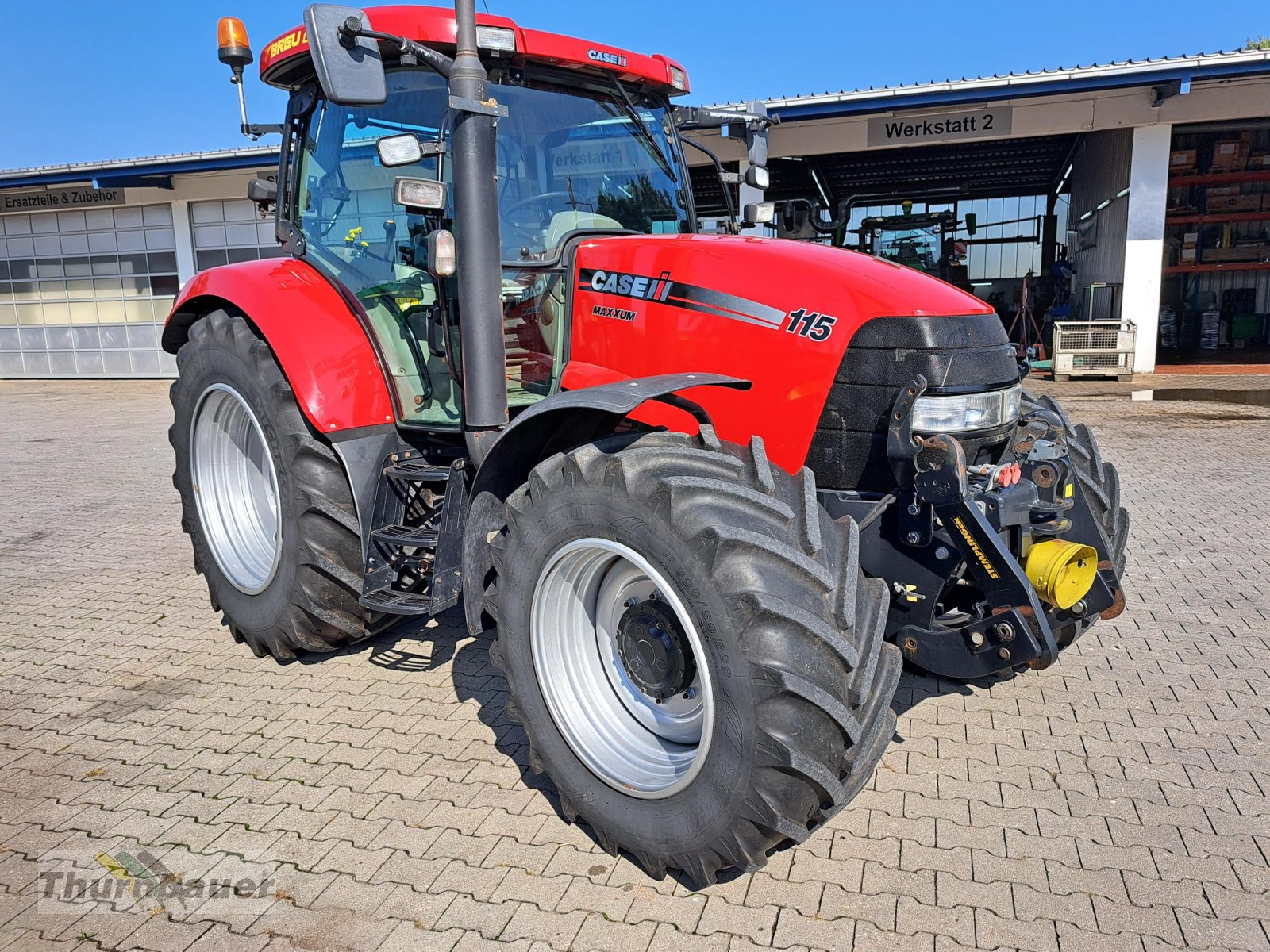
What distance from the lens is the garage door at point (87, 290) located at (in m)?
19.8

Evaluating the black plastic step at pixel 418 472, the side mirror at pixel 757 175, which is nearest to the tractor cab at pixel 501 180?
the black plastic step at pixel 418 472

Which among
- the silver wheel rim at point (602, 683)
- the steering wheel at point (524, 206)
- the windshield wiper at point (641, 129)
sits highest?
the windshield wiper at point (641, 129)

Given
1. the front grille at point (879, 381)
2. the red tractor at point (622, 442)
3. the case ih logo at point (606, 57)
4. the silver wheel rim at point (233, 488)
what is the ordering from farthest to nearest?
the silver wheel rim at point (233, 488) → the case ih logo at point (606, 57) → the front grille at point (879, 381) → the red tractor at point (622, 442)

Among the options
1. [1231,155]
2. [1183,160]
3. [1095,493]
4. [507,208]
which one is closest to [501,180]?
[507,208]

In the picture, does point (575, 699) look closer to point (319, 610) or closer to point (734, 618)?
point (734, 618)

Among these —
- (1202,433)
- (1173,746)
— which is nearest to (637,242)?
(1173,746)

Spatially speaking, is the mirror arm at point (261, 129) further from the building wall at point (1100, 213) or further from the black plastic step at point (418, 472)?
the building wall at point (1100, 213)

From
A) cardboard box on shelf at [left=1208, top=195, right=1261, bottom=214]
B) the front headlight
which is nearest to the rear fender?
the front headlight

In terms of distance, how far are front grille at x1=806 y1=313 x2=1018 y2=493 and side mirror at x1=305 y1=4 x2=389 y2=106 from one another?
1.61m

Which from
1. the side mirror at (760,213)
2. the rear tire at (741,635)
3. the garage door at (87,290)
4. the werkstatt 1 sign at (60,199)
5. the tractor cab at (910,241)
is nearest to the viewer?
the rear tire at (741,635)

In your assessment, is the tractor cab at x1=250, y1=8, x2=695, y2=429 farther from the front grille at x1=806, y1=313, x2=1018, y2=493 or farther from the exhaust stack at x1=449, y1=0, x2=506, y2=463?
the front grille at x1=806, y1=313, x2=1018, y2=493

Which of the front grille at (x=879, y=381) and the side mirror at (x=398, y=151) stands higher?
the side mirror at (x=398, y=151)

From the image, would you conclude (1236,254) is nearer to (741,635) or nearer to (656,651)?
(656,651)

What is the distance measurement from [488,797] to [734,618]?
1.29 metres
